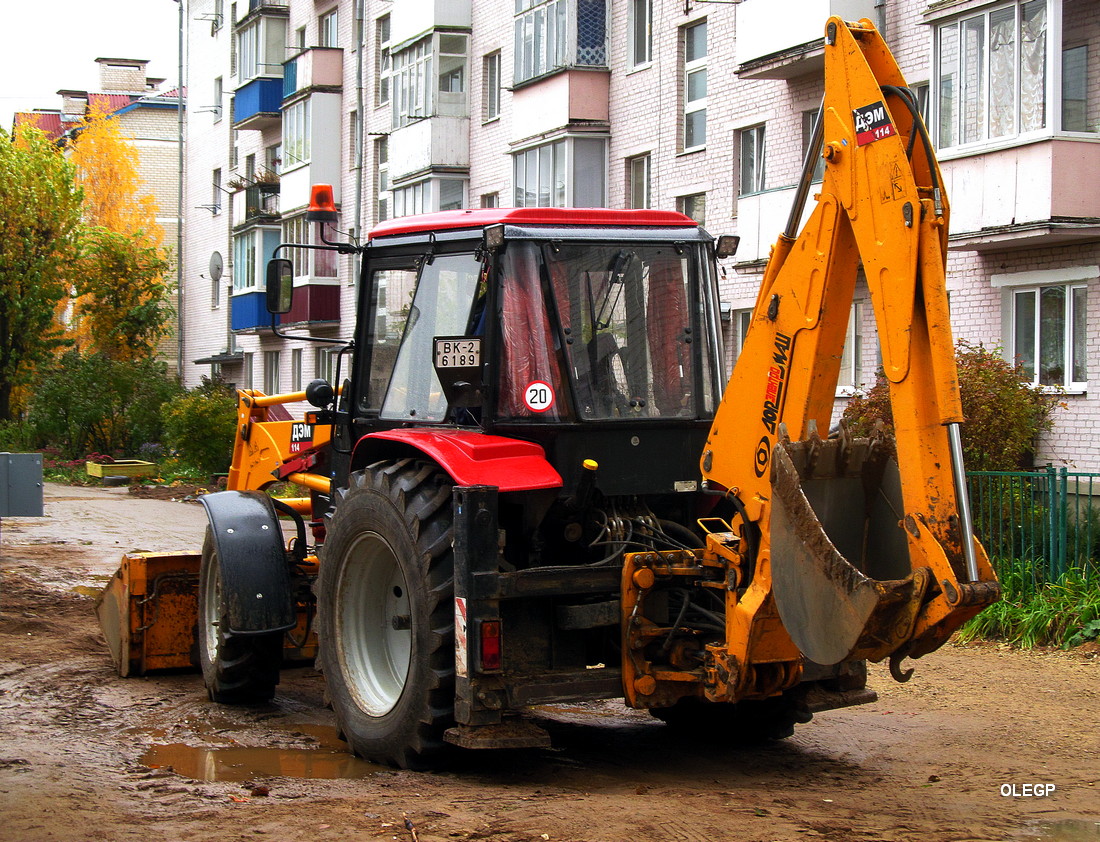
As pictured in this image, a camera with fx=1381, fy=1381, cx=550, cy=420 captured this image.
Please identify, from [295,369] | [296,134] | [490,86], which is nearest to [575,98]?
[490,86]

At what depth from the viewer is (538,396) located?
650 centimetres

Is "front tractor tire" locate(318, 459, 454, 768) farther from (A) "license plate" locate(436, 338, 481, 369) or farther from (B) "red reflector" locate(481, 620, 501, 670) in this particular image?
(A) "license plate" locate(436, 338, 481, 369)

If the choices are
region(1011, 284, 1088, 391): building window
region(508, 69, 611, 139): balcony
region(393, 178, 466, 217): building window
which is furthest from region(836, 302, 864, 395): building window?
region(393, 178, 466, 217): building window

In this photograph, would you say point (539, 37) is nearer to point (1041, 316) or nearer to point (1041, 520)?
point (1041, 316)

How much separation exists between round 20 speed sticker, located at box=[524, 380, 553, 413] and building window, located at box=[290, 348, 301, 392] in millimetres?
28737

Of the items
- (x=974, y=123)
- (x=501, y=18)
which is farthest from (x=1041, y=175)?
(x=501, y=18)

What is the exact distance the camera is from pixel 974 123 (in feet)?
50.1

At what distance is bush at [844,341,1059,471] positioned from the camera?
42.5 feet

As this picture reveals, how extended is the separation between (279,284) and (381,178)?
24.8 meters

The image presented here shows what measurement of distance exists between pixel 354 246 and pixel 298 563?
215cm

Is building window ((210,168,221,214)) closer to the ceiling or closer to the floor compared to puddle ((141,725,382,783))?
closer to the ceiling

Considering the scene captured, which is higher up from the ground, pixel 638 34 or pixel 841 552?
pixel 638 34

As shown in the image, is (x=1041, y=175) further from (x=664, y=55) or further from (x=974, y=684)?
(x=664, y=55)

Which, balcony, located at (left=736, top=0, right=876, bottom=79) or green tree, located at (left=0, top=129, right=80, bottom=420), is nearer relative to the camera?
balcony, located at (left=736, top=0, right=876, bottom=79)
